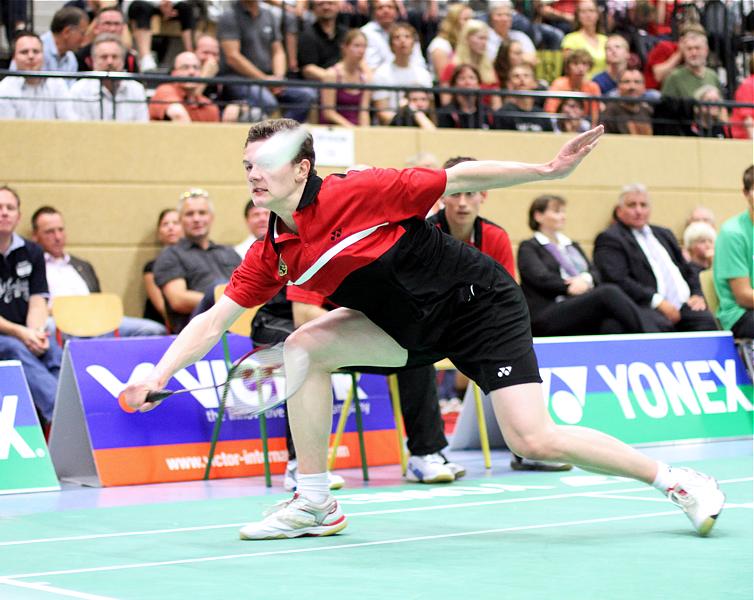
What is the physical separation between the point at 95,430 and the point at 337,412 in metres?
1.74

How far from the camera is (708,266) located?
1196 cm

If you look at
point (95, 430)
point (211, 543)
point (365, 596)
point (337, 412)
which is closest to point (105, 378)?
point (95, 430)

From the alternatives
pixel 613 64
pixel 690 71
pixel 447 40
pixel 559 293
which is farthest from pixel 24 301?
pixel 690 71

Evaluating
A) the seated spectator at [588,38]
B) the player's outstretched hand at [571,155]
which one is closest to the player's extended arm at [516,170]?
the player's outstretched hand at [571,155]

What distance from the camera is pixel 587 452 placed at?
17.1 ft

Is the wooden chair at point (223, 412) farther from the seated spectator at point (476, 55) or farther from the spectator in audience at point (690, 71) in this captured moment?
the spectator in audience at point (690, 71)


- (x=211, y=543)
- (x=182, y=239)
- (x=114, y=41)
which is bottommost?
(x=211, y=543)

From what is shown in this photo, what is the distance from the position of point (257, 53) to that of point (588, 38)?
4.48 meters

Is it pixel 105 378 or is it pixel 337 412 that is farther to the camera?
pixel 337 412

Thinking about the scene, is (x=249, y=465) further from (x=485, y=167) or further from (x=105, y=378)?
(x=485, y=167)

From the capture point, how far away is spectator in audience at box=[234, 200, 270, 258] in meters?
9.13

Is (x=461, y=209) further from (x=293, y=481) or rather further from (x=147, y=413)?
(x=147, y=413)

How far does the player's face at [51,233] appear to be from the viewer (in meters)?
9.57

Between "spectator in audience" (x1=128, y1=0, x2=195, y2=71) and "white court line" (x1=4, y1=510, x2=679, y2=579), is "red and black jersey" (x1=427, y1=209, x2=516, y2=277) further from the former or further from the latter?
"spectator in audience" (x1=128, y1=0, x2=195, y2=71)
